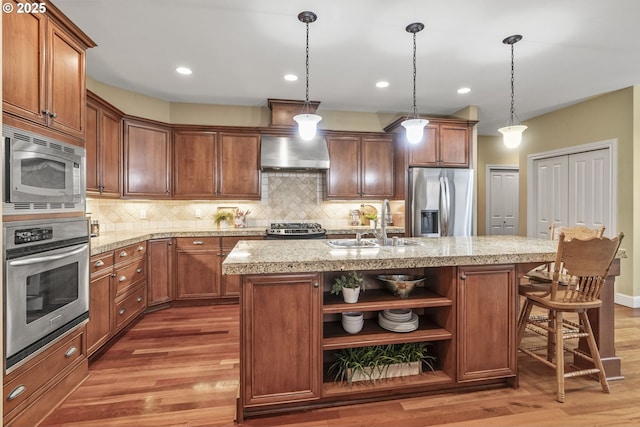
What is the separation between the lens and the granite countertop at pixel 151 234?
2.83 metres

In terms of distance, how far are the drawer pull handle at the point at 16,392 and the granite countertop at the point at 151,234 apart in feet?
3.24

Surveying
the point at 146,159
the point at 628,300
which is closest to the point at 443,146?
the point at 628,300

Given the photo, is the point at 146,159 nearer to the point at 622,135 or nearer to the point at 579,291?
the point at 579,291

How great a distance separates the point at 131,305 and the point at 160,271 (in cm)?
60

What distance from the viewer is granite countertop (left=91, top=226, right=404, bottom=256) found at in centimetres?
283

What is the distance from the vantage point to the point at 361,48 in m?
3.06

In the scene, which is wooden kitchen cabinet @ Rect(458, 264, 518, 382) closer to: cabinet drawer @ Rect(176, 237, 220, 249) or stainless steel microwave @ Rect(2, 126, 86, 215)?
stainless steel microwave @ Rect(2, 126, 86, 215)

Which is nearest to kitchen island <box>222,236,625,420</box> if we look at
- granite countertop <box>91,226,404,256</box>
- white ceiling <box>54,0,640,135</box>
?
granite countertop <box>91,226,404,256</box>

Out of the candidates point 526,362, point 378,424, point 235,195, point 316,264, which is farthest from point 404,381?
point 235,195

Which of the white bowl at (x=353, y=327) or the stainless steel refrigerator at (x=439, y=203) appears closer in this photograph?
the white bowl at (x=353, y=327)

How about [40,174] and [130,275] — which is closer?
[40,174]

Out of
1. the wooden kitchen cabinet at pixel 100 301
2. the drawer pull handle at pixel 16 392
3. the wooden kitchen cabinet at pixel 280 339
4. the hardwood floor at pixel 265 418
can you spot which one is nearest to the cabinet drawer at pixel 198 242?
the wooden kitchen cabinet at pixel 100 301

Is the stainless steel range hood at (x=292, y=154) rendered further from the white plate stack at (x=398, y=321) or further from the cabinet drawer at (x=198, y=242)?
the white plate stack at (x=398, y=321)

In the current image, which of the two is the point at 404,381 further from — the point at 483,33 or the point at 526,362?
the point at 483,33
